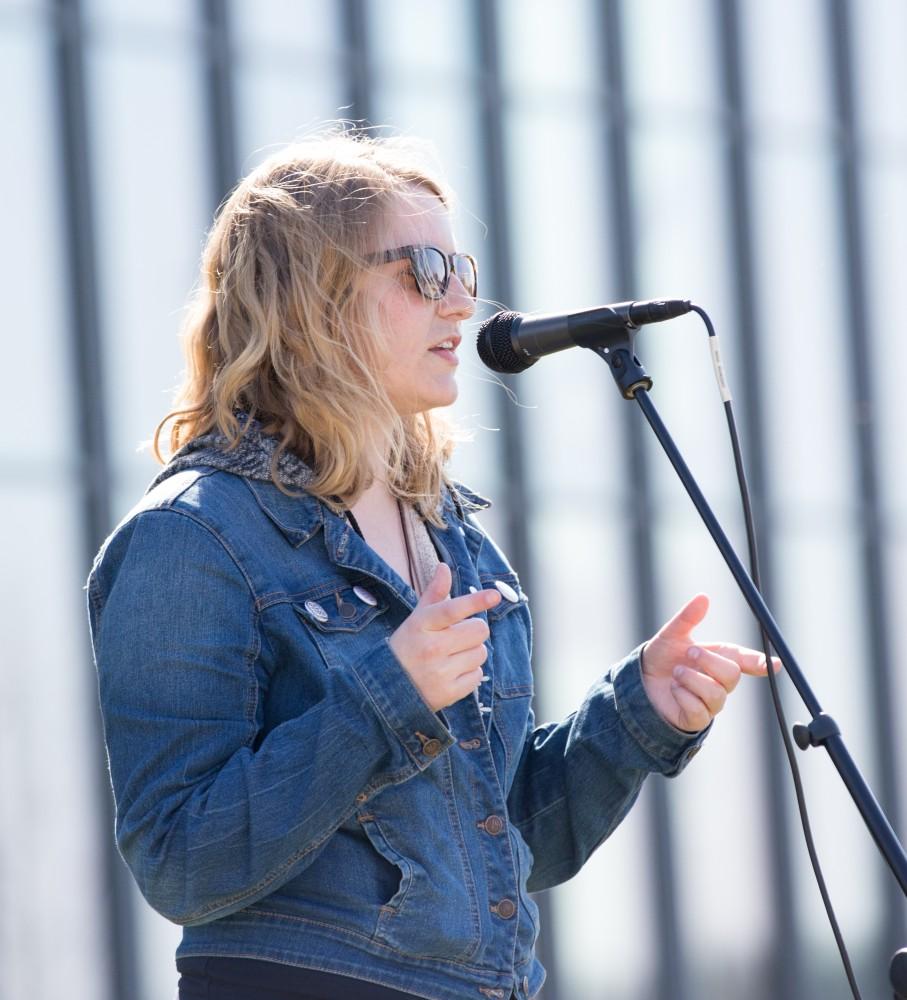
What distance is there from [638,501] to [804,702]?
580cm

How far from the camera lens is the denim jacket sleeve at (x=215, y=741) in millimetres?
2018

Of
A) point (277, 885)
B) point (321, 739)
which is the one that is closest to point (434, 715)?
point (321, 739)

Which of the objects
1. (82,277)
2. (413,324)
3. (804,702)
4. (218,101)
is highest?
(218,101)

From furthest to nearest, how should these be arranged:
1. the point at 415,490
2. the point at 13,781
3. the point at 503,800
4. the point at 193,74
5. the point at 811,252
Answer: the point at 811,252, the point at 193,74, the point at 13,781, the point at 415,490, the point at 503,800

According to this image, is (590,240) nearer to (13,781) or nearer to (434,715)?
(13,781)

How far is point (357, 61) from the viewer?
7055 mm

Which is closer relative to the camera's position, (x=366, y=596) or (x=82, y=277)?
(x=366, y=596)

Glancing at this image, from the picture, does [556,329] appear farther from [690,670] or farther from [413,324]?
[690,670]

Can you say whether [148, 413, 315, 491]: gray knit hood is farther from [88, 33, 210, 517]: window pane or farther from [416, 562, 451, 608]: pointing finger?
[88, 33, 210, 517]: window pane

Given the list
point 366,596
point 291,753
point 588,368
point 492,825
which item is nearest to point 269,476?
point 366,596

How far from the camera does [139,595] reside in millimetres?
2109

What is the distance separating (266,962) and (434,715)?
0.40m

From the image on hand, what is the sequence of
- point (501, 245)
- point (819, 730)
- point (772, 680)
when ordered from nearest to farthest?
1. point (819, 730)
2. point (772, 680)
3. point (501, 245)

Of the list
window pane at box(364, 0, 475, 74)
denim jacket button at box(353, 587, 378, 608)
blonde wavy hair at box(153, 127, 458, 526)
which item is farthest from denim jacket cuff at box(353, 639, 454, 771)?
window pane at box(364, 0, 475, 74)
